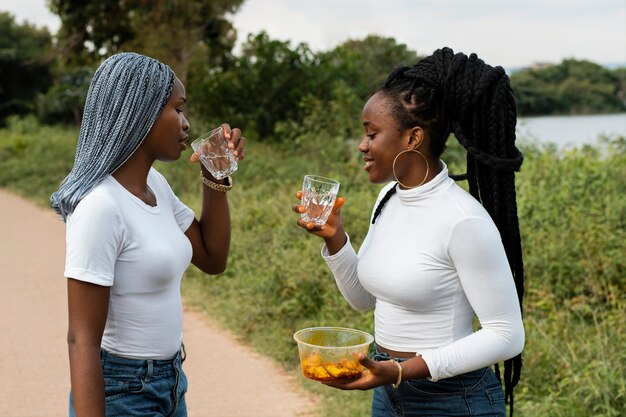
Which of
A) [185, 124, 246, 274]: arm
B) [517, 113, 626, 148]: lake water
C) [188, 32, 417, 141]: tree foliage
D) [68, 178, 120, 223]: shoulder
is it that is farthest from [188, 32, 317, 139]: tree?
[68, 178, 120, 223]: shoulder

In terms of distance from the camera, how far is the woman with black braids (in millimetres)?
2107

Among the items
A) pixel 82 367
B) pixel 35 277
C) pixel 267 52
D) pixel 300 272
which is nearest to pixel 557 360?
pixel 300 272

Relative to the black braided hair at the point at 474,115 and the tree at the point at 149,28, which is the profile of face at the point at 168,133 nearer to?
the black braided hair at the point at 474,115

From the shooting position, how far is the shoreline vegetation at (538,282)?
14.3ft

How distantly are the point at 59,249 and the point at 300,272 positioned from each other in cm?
450

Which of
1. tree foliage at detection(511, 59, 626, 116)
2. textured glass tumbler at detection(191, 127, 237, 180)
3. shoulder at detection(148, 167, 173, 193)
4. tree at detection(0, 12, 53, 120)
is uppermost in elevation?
tree at detection(0, 12, 53, 120)

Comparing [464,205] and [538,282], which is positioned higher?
[464,205]

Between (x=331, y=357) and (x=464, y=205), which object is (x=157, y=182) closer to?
(x=331, y=357)

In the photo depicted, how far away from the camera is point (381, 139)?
90.5 inches

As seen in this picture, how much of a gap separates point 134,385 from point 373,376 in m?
0.65

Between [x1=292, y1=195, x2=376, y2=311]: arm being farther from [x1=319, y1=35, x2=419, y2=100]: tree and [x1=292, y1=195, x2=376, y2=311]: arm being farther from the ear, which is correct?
[x1=319, y1=35, x2=419, y2=100]: tree

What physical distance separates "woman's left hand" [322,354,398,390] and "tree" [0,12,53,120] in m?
32.3

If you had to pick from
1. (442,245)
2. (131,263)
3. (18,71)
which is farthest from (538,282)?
(18,71)

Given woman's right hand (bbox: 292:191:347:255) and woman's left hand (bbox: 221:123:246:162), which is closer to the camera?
woman's right hand (bbox: 292:191:347:255)
